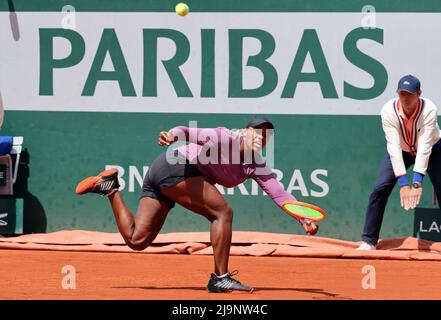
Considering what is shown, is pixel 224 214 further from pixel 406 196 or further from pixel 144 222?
pixel 406 196

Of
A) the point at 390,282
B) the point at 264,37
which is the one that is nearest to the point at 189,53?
the point at 264,37

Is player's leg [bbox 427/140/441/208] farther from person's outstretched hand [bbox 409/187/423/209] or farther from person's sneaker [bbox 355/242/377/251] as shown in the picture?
person's sneaker [bbox 355/242/377/251]

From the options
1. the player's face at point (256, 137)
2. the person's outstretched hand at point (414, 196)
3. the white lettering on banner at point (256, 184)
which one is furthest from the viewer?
the white lettering on banner at point (256, 184)

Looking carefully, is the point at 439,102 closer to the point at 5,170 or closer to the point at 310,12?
the point at 310,12

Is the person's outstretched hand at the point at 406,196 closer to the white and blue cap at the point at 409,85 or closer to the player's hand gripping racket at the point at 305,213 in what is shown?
the white and blue cap at the point at 409,85

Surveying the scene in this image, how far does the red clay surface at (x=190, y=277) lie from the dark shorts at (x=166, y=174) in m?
0.67

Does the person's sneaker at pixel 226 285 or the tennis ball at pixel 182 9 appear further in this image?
the tennis ball at pixel 182 9

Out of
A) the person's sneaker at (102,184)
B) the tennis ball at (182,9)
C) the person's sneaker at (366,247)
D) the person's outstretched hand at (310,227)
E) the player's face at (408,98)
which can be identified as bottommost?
the person's sneaker at (366,247)

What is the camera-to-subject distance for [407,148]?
907cm

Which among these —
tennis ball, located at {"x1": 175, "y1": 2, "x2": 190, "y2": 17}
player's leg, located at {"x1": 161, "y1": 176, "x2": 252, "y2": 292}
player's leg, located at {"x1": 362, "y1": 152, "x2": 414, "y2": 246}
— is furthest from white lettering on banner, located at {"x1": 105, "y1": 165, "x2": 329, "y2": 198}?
player's leg, located at {"x1": 161, "y1": 176, "x2": 252, "y2": 292}

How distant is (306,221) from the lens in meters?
6.76

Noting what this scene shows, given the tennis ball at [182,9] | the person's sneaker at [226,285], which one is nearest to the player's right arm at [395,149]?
the tennis ball at [182,9]

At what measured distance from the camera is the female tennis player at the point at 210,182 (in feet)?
22.3

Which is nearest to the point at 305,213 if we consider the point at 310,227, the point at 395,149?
the point at 310,227
